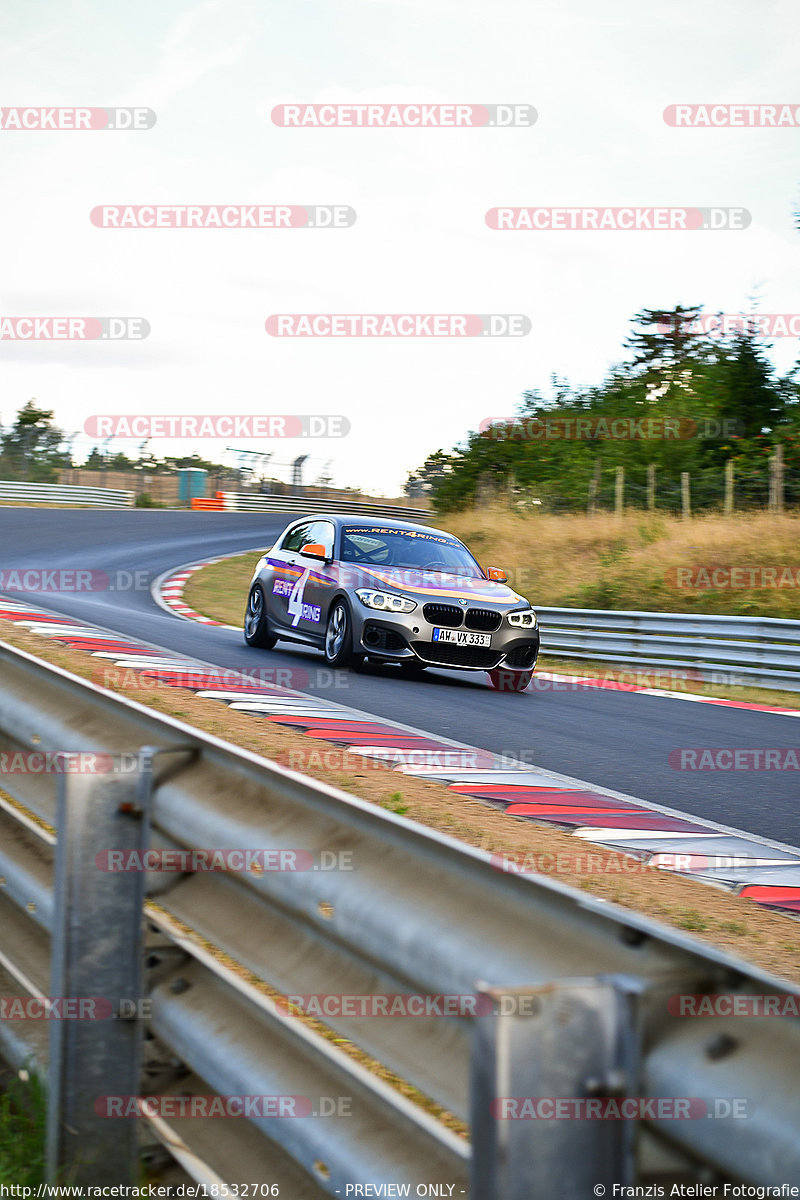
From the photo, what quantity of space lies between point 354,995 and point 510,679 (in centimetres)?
1010

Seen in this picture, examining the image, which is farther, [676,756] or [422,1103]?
[676,756]

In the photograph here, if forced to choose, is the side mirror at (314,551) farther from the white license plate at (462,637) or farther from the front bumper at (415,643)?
the white license plate at (462,637)

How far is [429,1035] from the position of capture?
179 cm

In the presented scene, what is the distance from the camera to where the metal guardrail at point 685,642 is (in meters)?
13.5

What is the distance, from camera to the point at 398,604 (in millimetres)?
11070

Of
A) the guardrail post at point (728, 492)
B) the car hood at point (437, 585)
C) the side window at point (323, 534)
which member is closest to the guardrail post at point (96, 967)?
the car hood at point (437, 585)

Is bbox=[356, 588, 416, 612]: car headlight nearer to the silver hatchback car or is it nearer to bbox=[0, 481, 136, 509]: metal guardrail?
the silver hatchback car

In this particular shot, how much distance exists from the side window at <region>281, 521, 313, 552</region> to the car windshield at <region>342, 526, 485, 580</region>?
0.89 metres

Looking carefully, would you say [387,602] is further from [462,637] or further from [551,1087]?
[551,1087]

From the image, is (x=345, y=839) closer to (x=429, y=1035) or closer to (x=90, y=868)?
(x=429, y=1035)

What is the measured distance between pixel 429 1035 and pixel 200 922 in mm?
764

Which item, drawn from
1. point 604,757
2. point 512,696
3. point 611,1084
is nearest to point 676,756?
point 604,757

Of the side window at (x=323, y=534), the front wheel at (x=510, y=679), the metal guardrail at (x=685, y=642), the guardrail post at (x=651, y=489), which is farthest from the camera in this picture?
the guardrail post at (x=651, y=489)

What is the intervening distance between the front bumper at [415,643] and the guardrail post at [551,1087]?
9.64 metres
